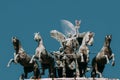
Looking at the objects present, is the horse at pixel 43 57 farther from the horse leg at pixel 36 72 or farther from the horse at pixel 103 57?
the horse at pixel 103 57

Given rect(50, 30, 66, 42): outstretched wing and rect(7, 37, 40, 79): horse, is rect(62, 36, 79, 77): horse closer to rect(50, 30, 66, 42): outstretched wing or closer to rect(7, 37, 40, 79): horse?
rect(50, 30, 66, 42): outstretched wing

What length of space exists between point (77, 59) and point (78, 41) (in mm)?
1651

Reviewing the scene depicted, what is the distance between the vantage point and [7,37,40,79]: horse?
131 m

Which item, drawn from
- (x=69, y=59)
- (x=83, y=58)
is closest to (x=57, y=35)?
(x=69, y=59)

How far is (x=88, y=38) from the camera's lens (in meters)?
132

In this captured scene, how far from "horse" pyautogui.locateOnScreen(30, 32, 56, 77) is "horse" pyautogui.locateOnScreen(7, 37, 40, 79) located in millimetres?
358

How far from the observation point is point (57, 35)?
132750mm

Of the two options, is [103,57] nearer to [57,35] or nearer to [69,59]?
[69,59]

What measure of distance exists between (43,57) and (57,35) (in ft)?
8.21

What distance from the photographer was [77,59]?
13112 cm

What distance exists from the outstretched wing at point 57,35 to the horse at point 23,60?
7.29 ft

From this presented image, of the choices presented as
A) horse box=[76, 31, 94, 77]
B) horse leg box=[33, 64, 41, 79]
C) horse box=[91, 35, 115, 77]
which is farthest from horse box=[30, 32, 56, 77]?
horse box=[91, 35, 115, 77]

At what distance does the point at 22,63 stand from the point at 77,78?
10.0 feet

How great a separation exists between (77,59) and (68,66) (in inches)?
24.8
